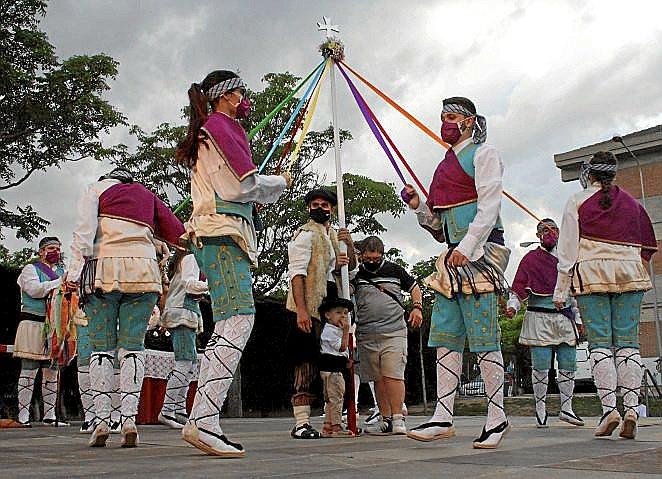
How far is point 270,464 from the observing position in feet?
12.6

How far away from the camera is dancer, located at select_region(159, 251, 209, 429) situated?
795 centimetres

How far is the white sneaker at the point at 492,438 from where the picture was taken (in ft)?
15.6

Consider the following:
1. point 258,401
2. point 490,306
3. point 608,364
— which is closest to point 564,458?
point 490,306

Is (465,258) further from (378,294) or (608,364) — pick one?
(378,294)

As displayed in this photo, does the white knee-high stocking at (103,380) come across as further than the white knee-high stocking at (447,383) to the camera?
Yes

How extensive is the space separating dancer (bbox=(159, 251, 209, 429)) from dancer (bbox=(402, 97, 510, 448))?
328 centimetres

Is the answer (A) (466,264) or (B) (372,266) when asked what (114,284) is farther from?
(B) (372,266)

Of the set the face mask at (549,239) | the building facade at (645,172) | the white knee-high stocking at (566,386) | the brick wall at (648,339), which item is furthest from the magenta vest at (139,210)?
the brick wall at (648,339)

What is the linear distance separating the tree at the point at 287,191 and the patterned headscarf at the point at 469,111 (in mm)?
14290

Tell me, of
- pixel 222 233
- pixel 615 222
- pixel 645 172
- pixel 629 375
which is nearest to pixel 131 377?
pixel 222 233

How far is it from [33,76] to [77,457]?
12.8m

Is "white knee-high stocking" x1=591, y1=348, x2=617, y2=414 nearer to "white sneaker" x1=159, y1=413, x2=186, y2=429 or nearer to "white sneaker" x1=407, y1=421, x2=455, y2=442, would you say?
"white sneaker" x1=407, y1=421, x2=455, y2=442

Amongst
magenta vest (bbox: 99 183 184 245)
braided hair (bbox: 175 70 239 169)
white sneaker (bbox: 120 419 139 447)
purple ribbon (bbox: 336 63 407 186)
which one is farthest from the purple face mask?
white sneaker (bbox: 120 419 139 447)

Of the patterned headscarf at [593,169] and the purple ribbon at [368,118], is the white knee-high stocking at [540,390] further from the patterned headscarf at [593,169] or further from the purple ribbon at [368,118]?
the purple ribbon at [368,118]
